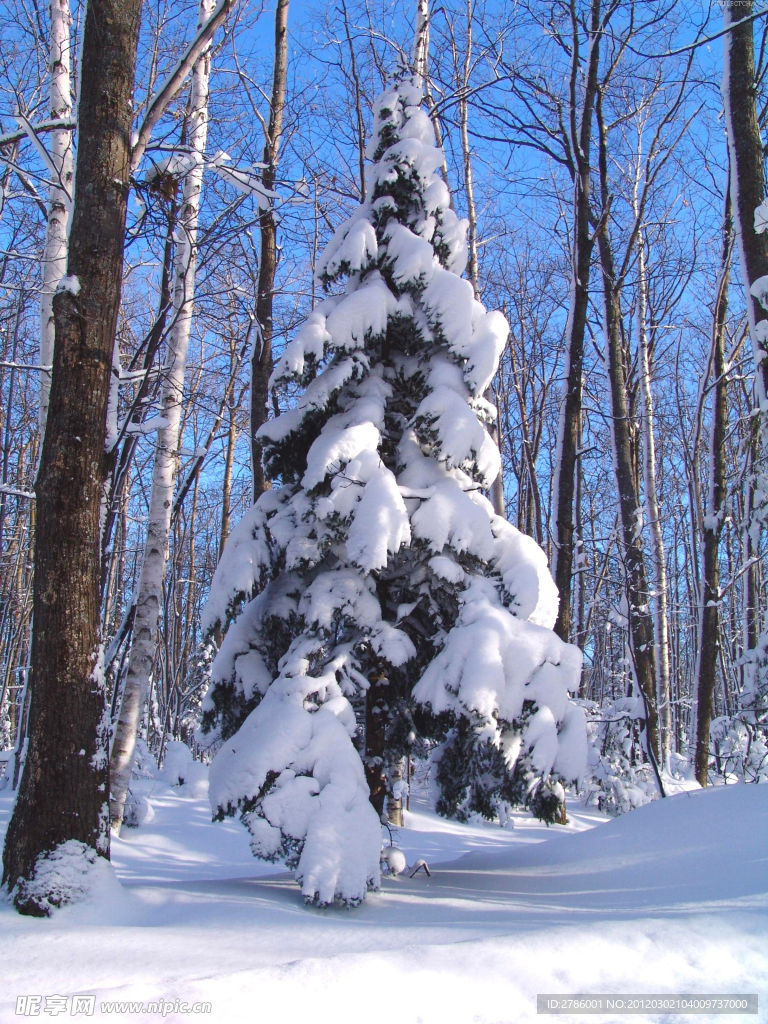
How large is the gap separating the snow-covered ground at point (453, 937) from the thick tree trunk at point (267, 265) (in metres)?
5.18

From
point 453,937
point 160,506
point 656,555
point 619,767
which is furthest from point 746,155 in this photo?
point 619,767

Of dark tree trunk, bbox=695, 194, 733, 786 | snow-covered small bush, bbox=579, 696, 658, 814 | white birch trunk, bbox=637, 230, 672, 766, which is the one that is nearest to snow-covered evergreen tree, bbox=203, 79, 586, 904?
dark tree trunk, bbox=695, 194, 733, 786

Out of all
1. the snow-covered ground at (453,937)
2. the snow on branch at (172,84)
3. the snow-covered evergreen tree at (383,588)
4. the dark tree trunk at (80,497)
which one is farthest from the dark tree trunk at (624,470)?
the dark tree trunk at (80,497)

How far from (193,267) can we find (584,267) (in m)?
5.21

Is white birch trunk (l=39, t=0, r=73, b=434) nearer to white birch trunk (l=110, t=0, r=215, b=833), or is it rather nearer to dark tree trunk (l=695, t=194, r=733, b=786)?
white birch trunk (l=110, t=0, r=215, b=833)

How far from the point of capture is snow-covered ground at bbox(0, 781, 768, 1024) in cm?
242

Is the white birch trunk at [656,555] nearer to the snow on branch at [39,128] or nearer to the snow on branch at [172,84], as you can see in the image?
the snow on branch at [172,84]

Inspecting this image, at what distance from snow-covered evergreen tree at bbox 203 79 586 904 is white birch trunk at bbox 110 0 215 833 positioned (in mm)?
3011

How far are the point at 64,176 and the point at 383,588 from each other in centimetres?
562

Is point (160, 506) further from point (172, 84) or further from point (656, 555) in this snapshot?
point (656, 555)

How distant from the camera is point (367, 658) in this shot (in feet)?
16.8

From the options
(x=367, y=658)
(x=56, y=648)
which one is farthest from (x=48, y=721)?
(x=367, y=658)

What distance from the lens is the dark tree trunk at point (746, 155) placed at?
5.48 m

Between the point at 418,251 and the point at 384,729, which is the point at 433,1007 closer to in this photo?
the point at 384,729
